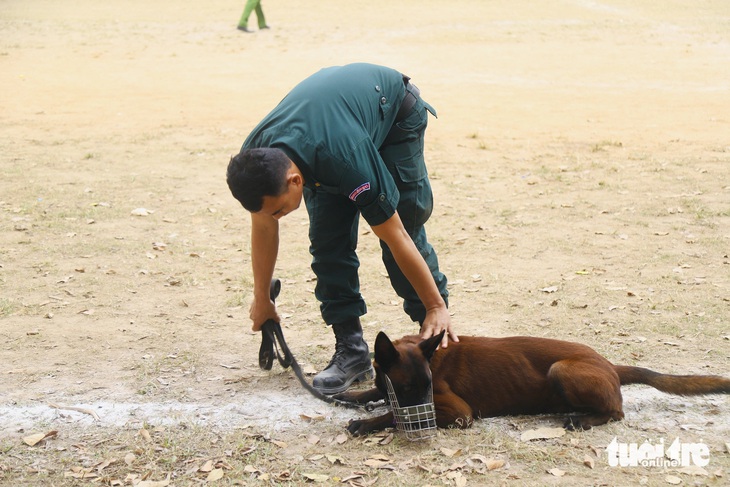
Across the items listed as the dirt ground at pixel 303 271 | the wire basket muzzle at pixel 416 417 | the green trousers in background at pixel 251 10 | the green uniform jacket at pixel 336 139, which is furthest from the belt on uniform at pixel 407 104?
the green trousers in background at pixel 251 10

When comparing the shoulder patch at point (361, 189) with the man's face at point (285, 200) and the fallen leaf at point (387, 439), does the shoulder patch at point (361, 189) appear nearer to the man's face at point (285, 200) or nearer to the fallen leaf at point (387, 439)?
the man's face at point (285, 200)

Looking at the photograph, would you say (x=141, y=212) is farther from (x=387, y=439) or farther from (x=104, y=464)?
(x=387, y=439)

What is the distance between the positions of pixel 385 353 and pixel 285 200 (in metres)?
0.84

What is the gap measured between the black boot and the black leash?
8 centimetres

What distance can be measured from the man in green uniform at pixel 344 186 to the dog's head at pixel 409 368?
0.14m

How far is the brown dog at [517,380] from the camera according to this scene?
391 centimetres

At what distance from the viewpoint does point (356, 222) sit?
14.6 feet

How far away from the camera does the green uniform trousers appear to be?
4273 millimetres

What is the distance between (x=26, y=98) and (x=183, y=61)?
5353mm

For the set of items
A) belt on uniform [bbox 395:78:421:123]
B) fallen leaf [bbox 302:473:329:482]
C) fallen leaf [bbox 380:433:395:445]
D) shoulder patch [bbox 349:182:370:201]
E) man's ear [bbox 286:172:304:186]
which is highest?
belt on uniform [bbox 395:78:421:123]

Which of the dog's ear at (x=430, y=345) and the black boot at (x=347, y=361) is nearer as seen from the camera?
the dog's ear at (x=430, y=345)

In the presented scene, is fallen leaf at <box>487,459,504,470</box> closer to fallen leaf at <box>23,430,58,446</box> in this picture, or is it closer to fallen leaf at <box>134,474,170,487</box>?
fallen leaf at <box>134,474,170,487</box>

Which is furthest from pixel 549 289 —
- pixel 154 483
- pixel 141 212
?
pixel 141 212

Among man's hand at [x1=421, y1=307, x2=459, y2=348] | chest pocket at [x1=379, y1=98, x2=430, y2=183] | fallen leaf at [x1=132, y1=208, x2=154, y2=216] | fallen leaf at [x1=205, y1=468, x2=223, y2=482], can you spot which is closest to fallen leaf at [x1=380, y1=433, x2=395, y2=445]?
man's hand at [x1=421, y1=307, x2=459, y2=348]
